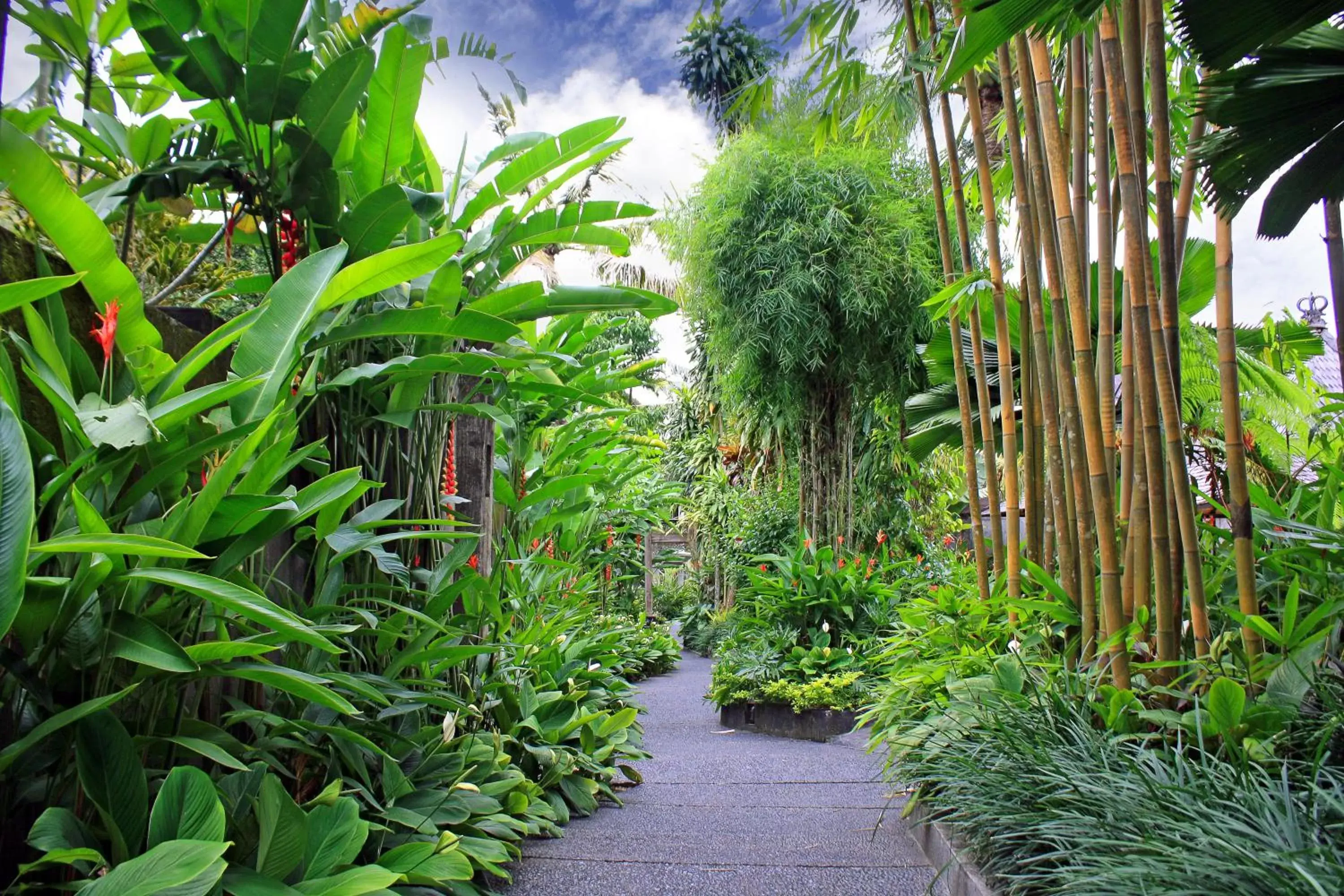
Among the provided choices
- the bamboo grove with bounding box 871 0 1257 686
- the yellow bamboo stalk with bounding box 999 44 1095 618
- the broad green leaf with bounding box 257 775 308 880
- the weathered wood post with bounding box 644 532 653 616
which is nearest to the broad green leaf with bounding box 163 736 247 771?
the broad green leaf with bounding box 257 775 308 880

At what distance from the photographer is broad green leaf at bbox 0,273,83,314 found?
900 millimetres

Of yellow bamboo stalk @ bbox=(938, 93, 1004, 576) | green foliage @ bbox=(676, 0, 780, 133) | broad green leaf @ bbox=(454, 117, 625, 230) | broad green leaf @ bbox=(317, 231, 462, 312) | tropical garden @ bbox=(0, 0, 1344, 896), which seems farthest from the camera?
green foliage @ bbox=(676, 0, 780, 133)

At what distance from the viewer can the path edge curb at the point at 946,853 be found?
1490mm

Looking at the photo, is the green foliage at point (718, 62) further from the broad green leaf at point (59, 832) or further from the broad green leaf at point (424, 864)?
the broad green leaf at point (59, 832)

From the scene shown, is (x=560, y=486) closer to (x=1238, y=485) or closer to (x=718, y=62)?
(x=1238, y=485)

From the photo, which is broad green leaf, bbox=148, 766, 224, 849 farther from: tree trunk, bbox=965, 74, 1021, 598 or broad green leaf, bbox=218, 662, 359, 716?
tree trunk, bbox=965, 74, 1021, 598

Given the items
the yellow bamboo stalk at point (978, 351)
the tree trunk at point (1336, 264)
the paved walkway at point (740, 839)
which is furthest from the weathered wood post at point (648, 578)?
the tree trunk at point (1336, 264)

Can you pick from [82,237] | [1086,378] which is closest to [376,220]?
[82,237]

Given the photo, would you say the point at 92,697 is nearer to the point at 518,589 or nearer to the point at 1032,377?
the point at 518,589

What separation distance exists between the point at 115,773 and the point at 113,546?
0.34 meters

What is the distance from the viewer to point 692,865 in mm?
1938

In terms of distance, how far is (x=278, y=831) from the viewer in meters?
1.11

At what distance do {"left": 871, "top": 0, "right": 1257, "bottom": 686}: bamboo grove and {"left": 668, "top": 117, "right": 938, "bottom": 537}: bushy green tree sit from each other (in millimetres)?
2562

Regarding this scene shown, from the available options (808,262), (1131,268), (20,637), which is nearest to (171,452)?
(20,637)
